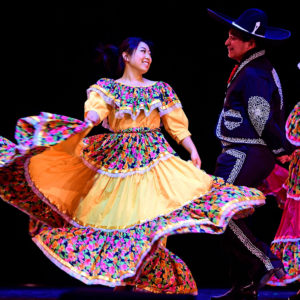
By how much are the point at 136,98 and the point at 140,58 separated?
29cm

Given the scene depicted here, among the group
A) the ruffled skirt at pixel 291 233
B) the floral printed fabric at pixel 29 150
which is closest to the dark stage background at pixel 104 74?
the ruffled skirt at pixel 291 233

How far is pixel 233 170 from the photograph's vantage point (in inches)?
120

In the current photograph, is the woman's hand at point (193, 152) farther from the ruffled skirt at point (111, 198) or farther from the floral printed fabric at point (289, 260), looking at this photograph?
the floral printed fabric at point (289, 260)

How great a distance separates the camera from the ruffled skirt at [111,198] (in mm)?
2645

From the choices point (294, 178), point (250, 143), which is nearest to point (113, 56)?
point (250, 143)

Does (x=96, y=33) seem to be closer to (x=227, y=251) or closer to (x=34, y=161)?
(x=34, y=161)

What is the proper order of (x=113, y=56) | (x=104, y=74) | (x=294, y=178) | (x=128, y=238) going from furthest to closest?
1. (x=104, y=74)
2. (x=113, y=56)
3. (x=294, y=178)
4. (x=128, y=238)

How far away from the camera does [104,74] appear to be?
410 centimetres

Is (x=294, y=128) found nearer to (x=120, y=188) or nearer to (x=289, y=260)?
(x=289, y=260)

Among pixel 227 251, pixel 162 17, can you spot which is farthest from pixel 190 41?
pixel 227 251

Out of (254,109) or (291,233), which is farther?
(291,233)

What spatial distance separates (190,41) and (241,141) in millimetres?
1324

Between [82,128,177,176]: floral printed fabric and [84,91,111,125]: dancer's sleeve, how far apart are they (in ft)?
0.47

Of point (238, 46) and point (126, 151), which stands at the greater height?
point (238, 46)
